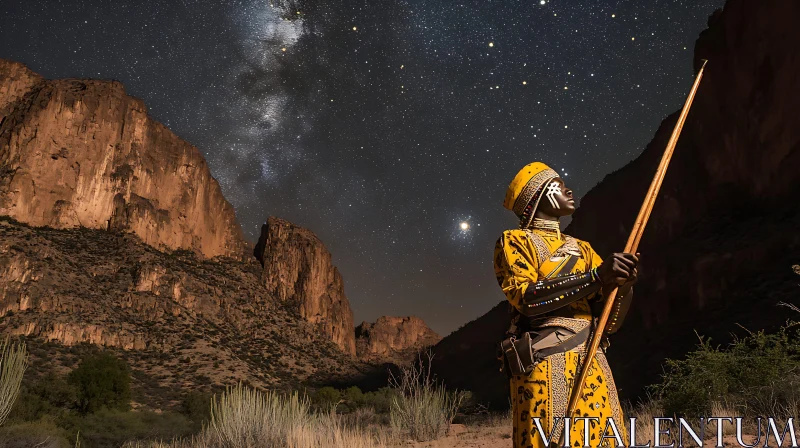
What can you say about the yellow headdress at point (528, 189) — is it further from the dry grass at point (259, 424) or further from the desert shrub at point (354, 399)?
the desert shrub at point (354, 399)

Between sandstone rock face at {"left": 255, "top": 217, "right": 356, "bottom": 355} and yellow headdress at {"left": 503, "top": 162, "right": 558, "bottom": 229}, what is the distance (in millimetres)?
112381

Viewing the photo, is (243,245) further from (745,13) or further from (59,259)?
(745,13)

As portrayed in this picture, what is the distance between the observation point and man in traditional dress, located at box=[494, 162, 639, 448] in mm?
2402

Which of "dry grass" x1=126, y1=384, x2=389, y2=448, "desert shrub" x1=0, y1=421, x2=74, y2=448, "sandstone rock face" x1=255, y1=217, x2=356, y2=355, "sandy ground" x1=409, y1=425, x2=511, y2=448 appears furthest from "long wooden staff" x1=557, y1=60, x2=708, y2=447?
"sandstone rock face" x1=255, y1=217, x2=356, y2=355

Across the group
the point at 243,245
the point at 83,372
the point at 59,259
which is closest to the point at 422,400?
the point at 83,372

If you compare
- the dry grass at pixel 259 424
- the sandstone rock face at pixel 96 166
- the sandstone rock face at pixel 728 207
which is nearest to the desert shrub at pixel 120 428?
the dry grass at pixel 259 424

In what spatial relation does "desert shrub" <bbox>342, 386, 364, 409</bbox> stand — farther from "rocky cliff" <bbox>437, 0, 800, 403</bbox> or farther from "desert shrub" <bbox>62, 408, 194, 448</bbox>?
"rocky cliff" <bbox>437, 0, 800, 403</bbox>

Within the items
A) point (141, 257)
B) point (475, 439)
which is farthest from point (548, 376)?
point (141, 257)

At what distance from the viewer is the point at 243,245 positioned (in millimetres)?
122438

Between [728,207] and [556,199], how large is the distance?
3928 centimetres

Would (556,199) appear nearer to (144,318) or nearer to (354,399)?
(354,399)

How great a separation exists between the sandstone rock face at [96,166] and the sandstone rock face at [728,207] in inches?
3305

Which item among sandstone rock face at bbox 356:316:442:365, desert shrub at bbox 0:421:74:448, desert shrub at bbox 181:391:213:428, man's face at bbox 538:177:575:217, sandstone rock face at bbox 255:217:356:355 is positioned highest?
sandstone rock face at bbox 255:217:356:355

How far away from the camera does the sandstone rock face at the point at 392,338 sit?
137750 mm
